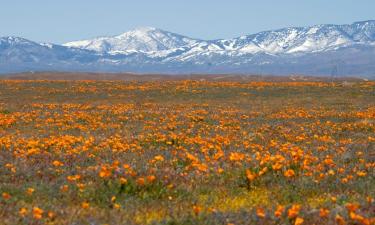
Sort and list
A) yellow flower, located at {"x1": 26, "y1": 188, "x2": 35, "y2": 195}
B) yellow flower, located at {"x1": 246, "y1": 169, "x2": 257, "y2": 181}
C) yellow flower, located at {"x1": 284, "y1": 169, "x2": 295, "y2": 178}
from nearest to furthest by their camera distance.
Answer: yellow flower, located at {"x1": 26, "y1": 188, "x2": 35, "y2": 195}
yellow flower, located at {"x1": 246, "y1": 169, "x2": 257, "y2": 181}
yellow flower, located at {"x1": 284, "y1": 169, "x2": 295, "y2": 178}

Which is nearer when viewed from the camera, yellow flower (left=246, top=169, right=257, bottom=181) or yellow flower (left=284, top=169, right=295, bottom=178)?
yellow flower (left=246, top=169, right=257, bottom=181)

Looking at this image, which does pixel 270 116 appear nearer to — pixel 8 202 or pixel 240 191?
pixel 240 191

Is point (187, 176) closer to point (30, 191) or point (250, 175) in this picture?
point (250, 175)

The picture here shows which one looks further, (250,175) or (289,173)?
(289,173)

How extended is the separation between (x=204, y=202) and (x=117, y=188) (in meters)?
1.61

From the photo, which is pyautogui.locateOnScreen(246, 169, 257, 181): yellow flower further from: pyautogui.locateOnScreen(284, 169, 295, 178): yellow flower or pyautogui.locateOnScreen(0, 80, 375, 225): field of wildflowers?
pyautogui.locateOnScreen(284, 169, 295, 178): yellow flower

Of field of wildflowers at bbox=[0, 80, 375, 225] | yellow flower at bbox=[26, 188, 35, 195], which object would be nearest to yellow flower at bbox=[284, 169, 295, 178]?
field of wildflowers at bbox=[0, 80, 375, 225]

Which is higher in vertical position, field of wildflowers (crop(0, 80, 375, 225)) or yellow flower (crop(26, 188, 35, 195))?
yellow flower (crop(26, 188, 35, 195))

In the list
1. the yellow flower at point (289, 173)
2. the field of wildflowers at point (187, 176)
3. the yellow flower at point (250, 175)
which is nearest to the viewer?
the field of wildflowers at point (187, 176)

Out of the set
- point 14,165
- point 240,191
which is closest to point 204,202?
point 240,191

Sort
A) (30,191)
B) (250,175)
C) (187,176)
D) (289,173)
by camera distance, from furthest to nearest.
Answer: (187,176)
(289,173)
(250,175)
(30,191)

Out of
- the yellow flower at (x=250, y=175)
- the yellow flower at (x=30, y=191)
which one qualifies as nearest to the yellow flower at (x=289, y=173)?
the yellow flower at (x=250, y=175)

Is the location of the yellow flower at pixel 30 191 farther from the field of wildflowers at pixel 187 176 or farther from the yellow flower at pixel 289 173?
the yellow flower at pixel 289 173

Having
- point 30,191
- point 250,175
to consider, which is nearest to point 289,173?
point 250,175
